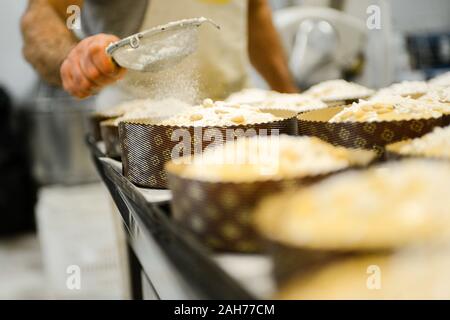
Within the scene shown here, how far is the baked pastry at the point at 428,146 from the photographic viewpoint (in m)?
0.87

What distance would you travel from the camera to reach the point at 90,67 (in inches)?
54.0

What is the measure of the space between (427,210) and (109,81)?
0.99m

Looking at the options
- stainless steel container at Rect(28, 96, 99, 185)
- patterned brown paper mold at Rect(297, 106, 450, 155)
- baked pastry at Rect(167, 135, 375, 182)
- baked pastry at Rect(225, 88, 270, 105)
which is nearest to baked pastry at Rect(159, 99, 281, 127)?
patterned brown paper mold at Rect(297, 106, 450, 155)

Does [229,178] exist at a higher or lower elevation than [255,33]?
lower

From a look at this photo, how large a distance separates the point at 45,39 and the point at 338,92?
1.07 metres

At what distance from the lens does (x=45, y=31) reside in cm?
192

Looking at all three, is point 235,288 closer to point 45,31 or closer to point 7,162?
point 45,31

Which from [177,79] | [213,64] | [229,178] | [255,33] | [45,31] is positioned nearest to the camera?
[229,178]

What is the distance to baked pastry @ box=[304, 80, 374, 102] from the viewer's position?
6.02 feet

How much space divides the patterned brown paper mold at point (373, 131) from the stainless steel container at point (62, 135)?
127 inches

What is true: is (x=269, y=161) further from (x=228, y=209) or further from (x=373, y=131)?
(x=373, y=131)

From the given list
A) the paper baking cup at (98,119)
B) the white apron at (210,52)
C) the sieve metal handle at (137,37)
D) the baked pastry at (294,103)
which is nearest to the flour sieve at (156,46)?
the sieve metal handle at (137,37)

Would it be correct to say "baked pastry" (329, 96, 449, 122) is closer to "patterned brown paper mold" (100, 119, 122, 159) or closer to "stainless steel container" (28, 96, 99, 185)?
"patterned brown paper mold" (100, 119, 122, 159)
